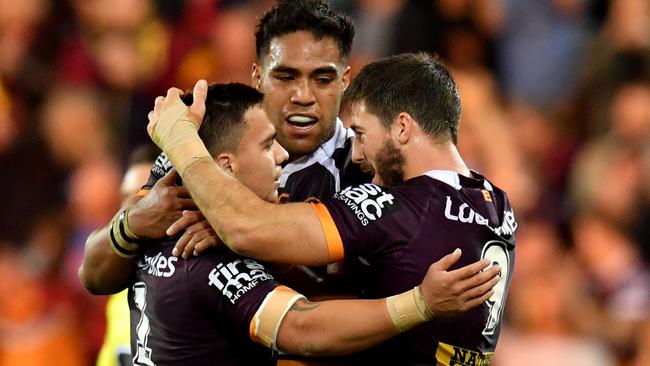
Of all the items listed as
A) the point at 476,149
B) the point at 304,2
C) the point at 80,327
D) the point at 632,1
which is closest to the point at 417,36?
the point at 476,149

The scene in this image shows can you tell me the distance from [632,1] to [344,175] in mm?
4804

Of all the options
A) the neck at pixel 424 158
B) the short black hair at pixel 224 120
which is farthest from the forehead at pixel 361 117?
the short black hair at pixel 224 120

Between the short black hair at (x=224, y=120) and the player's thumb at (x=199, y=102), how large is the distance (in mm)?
53

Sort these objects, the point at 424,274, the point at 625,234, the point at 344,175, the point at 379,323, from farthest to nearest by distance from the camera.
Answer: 1. the point at 625,234
2. the point at 344,175
3. the point at 424,274
4. the point at 379,323

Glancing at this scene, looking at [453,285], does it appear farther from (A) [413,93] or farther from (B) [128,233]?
(B) [128,233]

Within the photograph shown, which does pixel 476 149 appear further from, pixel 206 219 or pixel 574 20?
pixel 206 219

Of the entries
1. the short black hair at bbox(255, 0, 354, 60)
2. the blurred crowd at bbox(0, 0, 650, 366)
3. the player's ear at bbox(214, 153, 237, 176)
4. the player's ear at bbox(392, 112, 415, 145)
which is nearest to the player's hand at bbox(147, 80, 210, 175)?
the player's ear at bbox(214, 153, 237, 176)

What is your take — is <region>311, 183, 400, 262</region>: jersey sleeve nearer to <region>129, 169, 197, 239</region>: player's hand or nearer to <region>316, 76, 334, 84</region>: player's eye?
<region>129, 169, 197, 239</region>: player's hand

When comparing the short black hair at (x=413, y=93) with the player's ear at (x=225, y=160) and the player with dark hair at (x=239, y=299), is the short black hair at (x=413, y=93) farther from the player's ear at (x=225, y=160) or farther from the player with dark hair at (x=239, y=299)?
the player's ear at (x=225, y=160)

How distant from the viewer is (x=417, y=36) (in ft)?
28.1

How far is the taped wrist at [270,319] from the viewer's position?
3645 mm

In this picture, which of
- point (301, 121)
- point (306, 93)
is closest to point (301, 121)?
point (301, 121)

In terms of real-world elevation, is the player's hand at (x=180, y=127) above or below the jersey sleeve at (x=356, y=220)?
above

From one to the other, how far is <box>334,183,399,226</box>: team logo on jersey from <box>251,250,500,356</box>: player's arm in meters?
0.31
